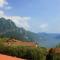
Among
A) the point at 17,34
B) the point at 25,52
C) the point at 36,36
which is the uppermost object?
the point at 17,34

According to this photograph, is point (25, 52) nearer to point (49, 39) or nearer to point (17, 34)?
point (49, 39)

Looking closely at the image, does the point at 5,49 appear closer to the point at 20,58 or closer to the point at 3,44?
the point at 3,44

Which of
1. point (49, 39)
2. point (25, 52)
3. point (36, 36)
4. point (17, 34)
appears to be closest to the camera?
point (25, 52)

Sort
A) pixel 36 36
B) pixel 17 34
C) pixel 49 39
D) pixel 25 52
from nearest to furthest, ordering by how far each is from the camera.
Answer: pixel 25 52 → pixel 49 39 → pixel 17 34 → pixel 36 36

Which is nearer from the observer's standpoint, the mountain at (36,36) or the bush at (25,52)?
the bush at (25,52)

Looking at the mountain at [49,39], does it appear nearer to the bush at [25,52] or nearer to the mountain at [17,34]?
the mountain at [17,34]

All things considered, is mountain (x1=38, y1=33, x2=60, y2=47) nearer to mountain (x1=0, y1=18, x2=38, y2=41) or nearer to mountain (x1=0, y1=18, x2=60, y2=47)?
mountain (x1=0, y1=18, x2=60, y2=47)

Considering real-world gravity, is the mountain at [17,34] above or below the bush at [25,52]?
above

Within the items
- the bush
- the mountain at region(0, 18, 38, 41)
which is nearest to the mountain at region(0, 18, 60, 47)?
the mountain at region(0, 18, 38, 41)

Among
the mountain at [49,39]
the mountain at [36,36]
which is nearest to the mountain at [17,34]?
the mountain at [36,36]

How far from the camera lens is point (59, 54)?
60.9ft

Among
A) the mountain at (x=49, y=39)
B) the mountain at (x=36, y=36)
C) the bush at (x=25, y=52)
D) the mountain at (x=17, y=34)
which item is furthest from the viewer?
the mountain at (x=17, y=34)

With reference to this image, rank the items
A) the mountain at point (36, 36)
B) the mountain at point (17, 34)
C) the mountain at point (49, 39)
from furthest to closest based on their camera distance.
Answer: the mountain at point (17, 34) → the mountain at point (36, 36) → the mountain at point (49, 39)

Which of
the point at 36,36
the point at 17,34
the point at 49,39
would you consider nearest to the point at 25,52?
the point at 49,39
